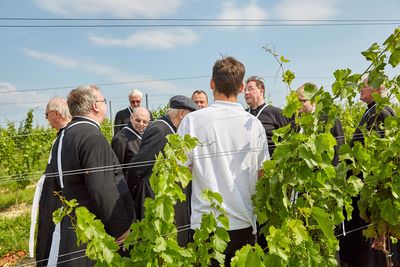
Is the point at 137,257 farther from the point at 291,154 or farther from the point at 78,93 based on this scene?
the point at 78,93

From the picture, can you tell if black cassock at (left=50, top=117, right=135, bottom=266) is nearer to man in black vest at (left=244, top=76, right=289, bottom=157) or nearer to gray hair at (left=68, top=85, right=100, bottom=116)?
gray hair at (left=68, top=85, right=100, bottom=116)

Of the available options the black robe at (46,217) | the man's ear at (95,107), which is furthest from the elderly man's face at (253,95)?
the black robe at (46,217)

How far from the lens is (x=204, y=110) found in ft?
7.27

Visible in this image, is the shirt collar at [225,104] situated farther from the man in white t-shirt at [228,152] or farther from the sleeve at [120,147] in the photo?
the sleeve at [120,147]

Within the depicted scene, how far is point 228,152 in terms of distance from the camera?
2172 mm

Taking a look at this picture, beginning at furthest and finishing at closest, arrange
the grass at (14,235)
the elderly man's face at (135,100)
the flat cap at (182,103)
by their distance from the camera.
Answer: the elderly man's face at (135,100), the grass at (14,235), the flat cap at (182,103)

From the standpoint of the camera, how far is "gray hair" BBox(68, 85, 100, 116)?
248 cm

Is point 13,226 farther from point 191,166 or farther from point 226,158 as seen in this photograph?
point 226,158

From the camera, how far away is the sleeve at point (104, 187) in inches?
89.7

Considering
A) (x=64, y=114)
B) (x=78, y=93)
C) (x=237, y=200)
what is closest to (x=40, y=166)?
(x=64, y=114)

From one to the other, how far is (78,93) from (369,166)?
1879mm

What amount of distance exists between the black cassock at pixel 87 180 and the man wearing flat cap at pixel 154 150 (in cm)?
61

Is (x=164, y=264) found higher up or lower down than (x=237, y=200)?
lower down

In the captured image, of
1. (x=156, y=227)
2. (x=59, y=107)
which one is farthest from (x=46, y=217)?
(x=156, y=227)
